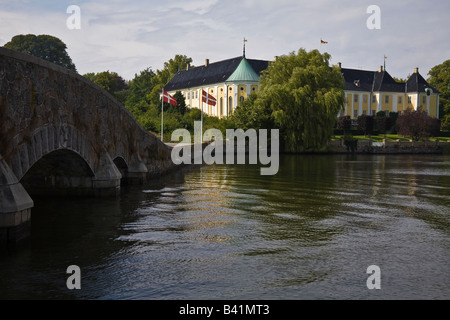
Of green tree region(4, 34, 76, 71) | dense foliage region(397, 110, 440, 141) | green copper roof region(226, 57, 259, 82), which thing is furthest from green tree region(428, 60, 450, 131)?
green tree region(4, 34, 76, 71)

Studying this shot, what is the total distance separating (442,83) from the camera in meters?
101

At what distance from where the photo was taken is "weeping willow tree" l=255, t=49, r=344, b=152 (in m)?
52.0

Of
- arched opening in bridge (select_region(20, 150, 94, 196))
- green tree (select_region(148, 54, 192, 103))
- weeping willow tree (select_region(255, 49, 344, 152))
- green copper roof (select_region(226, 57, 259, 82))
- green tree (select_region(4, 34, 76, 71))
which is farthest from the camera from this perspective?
green tree (select_region(148, 54, 192, 103))

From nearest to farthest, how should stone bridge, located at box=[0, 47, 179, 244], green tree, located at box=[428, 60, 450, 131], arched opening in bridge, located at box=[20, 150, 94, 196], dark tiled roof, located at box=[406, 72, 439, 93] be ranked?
stone bridge, located at box=[0, 47, 179, 244] < arched opening in bridge, located at box=[20, 150, 94, 196] < dark tiled roof, located at box=[406, 72, 439, 93] < green tree, located at box=[428, 60, 450, 131]

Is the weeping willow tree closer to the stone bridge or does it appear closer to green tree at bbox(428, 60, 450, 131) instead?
the stone bridge

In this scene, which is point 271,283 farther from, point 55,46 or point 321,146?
point 55,46

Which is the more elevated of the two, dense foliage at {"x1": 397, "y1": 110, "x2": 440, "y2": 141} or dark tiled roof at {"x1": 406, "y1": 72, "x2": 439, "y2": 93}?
A: dark tiled roof at {"x1": 406, "y1": 72, "x2": 439, "y2": 93}

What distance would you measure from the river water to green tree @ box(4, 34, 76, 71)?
265ft

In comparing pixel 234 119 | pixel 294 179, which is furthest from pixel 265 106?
pixel 294 179

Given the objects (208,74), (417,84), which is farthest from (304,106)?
(417,84)

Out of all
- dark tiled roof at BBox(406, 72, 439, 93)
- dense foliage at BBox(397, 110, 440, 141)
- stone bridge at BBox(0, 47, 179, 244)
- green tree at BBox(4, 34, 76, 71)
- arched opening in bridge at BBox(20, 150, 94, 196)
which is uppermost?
green tree at BBox(4, 34, 76, 71)

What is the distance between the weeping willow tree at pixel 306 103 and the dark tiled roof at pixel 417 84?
5033 cm
